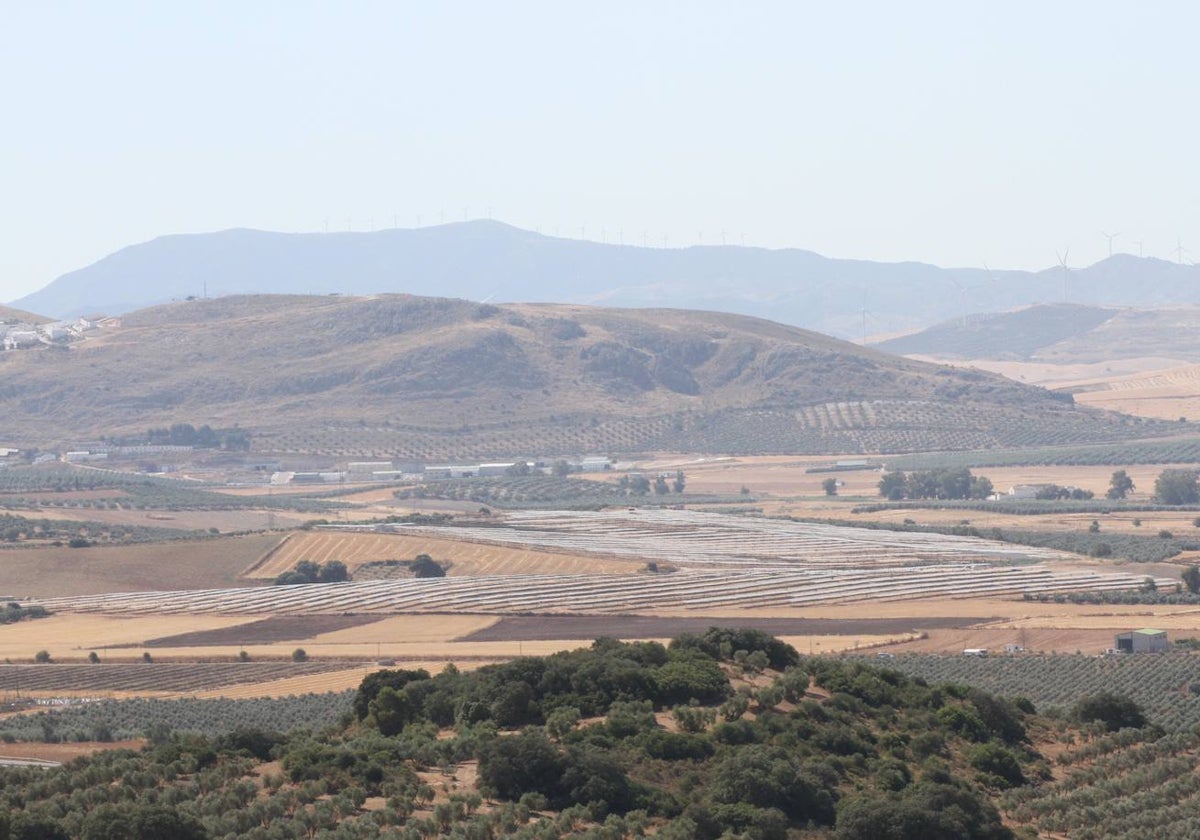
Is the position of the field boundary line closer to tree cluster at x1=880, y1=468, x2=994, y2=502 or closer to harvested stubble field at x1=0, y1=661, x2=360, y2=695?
harvested stubble field at x1=0, y1=661, x2=360, y2=695

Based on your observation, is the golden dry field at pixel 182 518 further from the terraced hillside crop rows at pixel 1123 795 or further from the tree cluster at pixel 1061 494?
the terraced hillside crop rows at pixel 1123 795

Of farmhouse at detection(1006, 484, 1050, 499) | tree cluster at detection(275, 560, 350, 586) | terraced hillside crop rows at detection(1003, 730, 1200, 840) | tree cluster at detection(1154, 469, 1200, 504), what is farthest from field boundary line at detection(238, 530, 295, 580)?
terraced hillside crop rows at detection(1003, 730, 1200, 840)

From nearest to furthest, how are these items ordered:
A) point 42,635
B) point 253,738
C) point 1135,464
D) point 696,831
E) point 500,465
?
point 696,831 → point 253,738 → point 42,635 → point 1135,464 → point 500,465

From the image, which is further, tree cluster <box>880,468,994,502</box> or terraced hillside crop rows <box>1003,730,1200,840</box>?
tree cluster <box>880,468,994,502</box>

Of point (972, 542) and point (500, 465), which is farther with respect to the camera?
point (500, 465)

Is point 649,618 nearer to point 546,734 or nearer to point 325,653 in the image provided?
point 325,653

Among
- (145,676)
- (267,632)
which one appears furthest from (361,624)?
(145,676)

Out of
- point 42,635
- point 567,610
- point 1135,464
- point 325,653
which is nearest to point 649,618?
point 567,610
